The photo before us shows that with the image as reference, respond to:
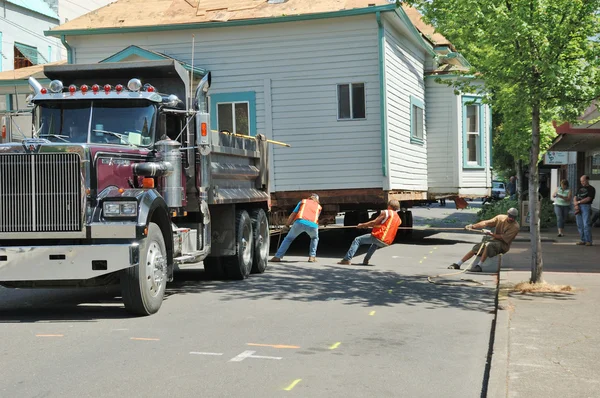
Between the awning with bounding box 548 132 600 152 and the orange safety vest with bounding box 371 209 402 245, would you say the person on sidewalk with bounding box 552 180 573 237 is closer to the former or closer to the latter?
the awning with bounding box 548 132 600 152

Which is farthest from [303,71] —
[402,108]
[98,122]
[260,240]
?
[98,122]

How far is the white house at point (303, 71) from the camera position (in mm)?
19094

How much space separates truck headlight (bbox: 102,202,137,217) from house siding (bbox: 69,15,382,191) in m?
10.6

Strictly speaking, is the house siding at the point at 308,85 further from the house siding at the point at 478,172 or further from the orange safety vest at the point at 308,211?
the house siding at the point at 478,172

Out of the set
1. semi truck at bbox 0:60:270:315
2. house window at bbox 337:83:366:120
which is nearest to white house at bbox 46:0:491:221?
house window at bbox 337:83:366:120

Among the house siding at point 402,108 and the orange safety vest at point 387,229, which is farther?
the house siding at point 402,108

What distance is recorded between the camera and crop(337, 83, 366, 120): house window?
63.3ft

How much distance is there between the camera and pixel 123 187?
32.1ft

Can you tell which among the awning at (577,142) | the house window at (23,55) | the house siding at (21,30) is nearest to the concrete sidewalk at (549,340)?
the awning at (577,142)

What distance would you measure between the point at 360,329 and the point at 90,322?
308cm

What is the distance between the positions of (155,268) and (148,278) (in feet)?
0.82

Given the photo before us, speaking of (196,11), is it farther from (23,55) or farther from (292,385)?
(292,385)

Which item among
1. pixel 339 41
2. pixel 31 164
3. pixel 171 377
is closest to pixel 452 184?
pixel 339 41

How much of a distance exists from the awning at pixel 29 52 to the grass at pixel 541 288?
26.6 m
